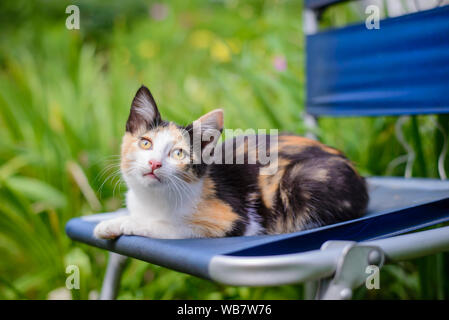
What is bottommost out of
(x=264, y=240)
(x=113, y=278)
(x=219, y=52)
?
(x=113, y=278)

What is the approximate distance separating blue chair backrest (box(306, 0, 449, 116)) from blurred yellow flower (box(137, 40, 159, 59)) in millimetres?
1360

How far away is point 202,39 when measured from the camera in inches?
117

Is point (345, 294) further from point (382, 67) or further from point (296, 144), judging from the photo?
point (382, 67)

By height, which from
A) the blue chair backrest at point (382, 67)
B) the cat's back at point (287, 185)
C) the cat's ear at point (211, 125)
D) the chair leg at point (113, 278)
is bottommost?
the chair leg at point (113, 278)

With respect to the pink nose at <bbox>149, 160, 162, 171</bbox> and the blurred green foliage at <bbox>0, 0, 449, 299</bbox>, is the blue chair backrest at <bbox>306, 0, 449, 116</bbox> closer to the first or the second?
the blurred green foliage at <bbox>0, 0, 449, 299</bbox>

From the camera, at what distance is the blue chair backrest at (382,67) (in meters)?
1.25

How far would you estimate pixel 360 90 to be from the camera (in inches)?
57.1

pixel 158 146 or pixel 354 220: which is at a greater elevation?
pixel 158 146

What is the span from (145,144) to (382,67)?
2.77 feet

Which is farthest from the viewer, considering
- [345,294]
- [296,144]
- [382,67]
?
[382,67]

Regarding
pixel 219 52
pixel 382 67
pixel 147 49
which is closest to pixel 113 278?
pixel 382 67

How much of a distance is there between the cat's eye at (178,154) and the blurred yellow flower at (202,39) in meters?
2.11

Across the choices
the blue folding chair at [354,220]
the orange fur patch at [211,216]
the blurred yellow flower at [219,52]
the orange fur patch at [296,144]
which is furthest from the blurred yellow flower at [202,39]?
the orange fur patch at [211,216]

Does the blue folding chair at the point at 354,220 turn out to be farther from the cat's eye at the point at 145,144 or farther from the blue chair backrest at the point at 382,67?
the cat's eye at the point at 145,144
